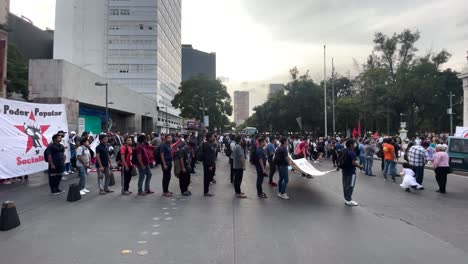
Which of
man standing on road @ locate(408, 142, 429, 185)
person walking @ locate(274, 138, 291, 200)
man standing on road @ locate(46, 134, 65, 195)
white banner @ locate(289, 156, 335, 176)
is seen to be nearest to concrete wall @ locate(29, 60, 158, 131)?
man standing on road @ locate(46, 134, 65, 195)

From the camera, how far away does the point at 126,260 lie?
4.66 metres

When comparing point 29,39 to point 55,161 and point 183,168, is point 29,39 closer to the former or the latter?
point 55,161

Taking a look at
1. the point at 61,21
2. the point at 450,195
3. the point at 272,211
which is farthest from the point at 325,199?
the point at 61,21

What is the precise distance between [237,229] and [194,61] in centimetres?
15203

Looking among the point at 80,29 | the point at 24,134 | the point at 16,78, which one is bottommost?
the point at 24,134

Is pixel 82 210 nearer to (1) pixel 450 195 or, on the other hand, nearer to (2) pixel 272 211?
(2) pixel 272 211

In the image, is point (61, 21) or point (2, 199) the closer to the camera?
point (2, 199)

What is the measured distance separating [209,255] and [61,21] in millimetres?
82859

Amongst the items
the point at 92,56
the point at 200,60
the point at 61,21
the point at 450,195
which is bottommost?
the point at 450,195

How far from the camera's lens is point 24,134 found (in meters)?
10.5

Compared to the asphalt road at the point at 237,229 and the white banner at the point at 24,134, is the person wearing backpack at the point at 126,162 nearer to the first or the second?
the asphalt road at the point at 237,229

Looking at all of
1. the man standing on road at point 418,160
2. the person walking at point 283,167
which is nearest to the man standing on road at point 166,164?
the person walking at point 283,167

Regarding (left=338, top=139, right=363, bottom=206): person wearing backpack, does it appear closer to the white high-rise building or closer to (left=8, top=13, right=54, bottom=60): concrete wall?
A: the white high-rise building


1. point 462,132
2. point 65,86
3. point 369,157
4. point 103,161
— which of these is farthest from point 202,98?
point 103,161
